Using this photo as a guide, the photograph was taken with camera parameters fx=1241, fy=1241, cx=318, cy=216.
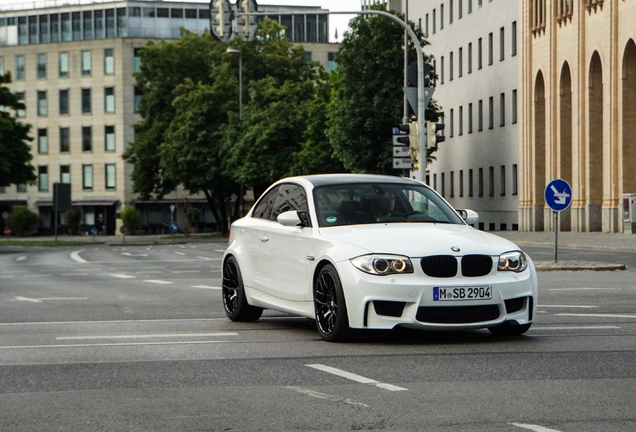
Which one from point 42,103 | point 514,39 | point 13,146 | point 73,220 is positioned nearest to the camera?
point 13,146

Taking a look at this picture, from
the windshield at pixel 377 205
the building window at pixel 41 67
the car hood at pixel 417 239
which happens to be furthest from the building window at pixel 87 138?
the car hood at pixel 417 239

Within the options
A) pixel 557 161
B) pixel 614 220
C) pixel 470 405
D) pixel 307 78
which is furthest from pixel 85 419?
pixel 307 78

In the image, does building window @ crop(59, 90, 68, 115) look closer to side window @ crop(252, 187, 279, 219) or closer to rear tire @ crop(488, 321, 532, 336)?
side window @ crop(252, 187, 279, 219)

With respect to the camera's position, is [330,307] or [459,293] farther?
[330,307]

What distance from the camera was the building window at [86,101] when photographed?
108 metres

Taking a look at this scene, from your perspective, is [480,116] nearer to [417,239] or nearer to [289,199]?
[289,199]

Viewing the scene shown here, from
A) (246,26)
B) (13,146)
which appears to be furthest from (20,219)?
(246,26)

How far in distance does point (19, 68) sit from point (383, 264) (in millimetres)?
104349

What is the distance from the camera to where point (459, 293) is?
9969 mm

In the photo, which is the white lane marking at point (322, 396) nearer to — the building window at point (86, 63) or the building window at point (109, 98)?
the building window at point (109, 98)

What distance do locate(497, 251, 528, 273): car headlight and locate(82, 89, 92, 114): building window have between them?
100 metres

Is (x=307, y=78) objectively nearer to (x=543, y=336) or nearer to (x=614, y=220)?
(x=614, y=220)

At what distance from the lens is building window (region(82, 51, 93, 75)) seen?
107 m

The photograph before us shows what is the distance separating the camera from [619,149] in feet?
160
